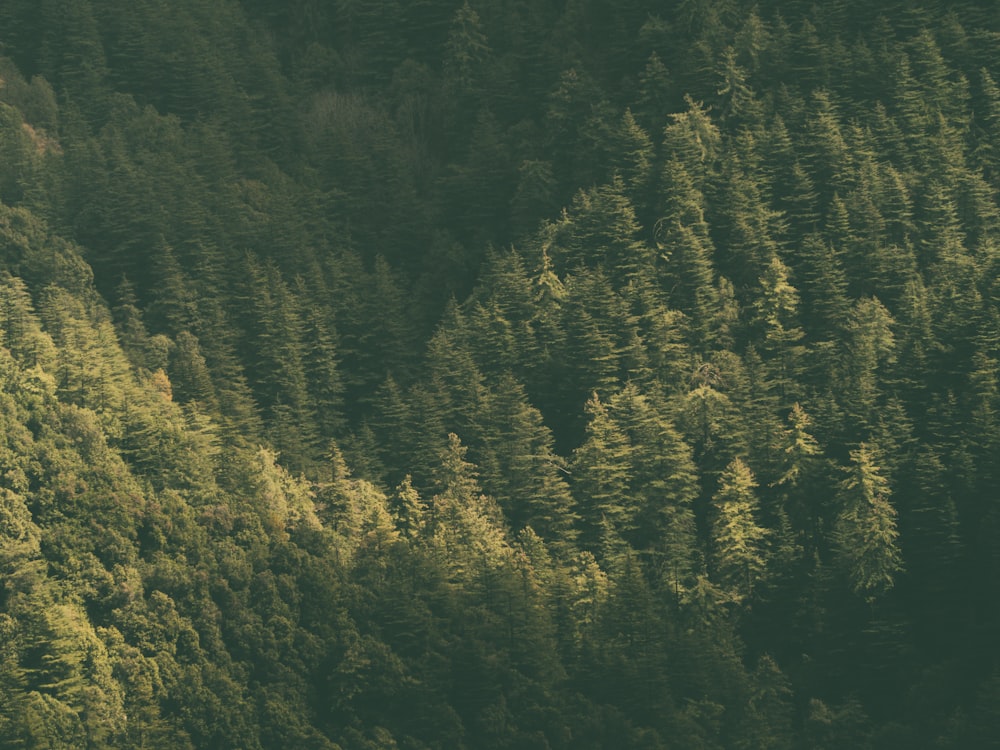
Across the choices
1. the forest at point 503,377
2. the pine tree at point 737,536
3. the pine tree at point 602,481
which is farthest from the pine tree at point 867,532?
the pine tree at point 602,481

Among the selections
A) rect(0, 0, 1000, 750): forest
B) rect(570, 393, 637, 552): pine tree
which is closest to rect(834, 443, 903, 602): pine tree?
rect(0, 0, 1000, 750): forest

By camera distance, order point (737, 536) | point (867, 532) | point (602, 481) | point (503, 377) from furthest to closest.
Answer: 1. point (503, 377)
2. point (602, 481)
3. point (737, 536)
4. point (867, 532)

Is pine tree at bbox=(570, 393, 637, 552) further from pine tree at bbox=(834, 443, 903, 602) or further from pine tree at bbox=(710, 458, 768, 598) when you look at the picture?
pine tree at bbox=(834, 443, 903, 602)

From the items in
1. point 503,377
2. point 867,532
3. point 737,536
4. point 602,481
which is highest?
point 503,377

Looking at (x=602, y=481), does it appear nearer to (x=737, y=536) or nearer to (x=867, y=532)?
(x=737, y=536)

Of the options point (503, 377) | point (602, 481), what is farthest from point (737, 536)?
point (503, 377)

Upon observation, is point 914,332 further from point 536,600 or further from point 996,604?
point 536,600

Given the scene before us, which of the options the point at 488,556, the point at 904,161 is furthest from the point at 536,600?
the point at 904,161

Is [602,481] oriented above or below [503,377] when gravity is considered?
below
